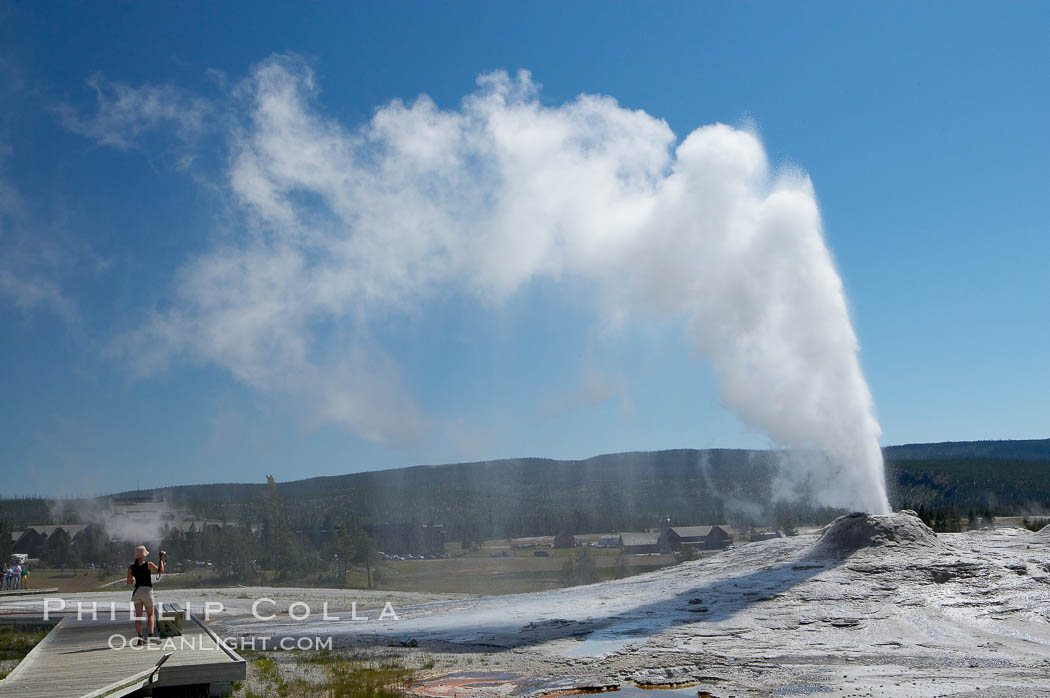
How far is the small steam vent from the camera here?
70.9ft

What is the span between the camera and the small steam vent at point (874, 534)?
2161 cm

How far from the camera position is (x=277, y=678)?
13.3 meters

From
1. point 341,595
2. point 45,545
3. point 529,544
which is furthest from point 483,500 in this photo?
point 341,595

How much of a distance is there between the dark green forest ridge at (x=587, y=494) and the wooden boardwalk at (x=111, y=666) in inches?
2344

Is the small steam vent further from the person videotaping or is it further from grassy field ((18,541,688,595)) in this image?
grassy field ((18,541,688,595))

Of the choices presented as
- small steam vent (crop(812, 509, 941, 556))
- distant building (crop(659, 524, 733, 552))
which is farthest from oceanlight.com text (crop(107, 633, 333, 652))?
distant building (crop(659, 524, 733, 552))

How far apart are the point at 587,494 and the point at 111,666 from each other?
108 meters

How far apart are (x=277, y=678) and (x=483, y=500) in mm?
97298

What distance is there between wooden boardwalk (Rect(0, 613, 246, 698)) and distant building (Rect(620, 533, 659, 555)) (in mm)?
50831

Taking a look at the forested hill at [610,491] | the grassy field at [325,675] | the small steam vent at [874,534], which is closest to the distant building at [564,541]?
the forested hill at [610,491]

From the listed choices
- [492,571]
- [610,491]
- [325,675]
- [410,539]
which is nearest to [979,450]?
[610,491]

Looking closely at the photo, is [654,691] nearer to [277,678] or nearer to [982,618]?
[277,678]

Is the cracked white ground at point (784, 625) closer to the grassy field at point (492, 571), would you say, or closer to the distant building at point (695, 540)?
the grassy field at point (492, 571)

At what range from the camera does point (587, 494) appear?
116 metres
